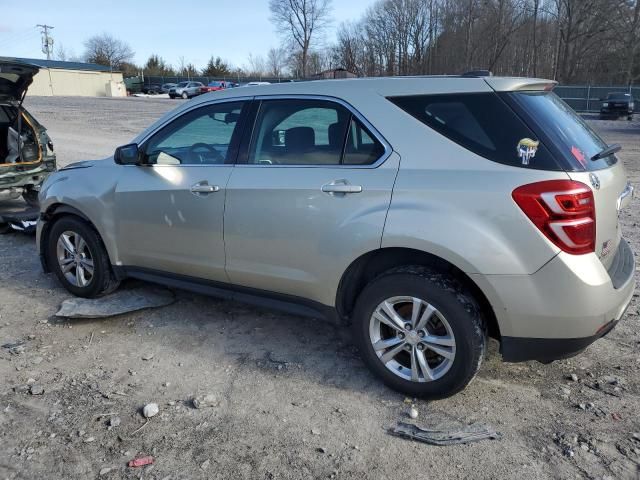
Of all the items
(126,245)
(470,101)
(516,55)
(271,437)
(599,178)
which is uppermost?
(516,55)

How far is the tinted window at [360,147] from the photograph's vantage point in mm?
3072

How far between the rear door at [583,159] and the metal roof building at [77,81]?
6012 cm

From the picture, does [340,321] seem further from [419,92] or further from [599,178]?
→ [599,178]

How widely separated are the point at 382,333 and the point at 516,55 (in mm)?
59647

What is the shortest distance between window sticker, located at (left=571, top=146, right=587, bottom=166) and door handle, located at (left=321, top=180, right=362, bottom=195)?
3.71 feet

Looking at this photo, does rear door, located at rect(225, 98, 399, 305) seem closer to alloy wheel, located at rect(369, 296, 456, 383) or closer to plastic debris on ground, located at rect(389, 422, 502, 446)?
alloy wheel, located at rect(369, 296, 456, 383)

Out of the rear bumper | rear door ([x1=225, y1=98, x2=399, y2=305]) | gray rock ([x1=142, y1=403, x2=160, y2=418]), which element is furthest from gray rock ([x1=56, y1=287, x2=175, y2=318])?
the rear bumper

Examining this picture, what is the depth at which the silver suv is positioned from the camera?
2627 millimetres

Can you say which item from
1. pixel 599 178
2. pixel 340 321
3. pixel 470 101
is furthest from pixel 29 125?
pixel 599 178

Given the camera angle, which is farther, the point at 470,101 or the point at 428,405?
the point at 428,405

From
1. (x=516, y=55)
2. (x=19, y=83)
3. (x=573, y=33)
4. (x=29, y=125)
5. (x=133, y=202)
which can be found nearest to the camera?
(x=133, y=202)

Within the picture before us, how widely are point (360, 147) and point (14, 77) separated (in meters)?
6.02

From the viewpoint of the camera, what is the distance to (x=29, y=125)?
7871mm

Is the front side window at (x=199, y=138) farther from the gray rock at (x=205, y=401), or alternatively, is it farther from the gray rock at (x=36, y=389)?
the gray rock at (x=36, y=389)
